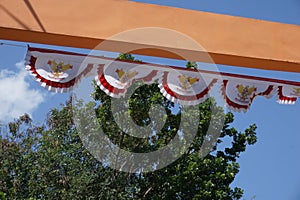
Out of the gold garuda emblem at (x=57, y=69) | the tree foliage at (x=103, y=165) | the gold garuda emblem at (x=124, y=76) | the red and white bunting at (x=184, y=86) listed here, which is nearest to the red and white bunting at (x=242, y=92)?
the red and white bunting at (x=184, y=86)

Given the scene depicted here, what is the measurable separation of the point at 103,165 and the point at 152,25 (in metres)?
5.27

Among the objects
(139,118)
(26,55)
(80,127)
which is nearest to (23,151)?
(80,127)

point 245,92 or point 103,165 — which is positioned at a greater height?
point 103,165

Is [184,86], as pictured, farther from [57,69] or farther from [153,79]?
[57,69]

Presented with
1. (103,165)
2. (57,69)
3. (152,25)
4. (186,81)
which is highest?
(103,165)

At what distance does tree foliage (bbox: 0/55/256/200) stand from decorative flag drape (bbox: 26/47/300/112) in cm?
419

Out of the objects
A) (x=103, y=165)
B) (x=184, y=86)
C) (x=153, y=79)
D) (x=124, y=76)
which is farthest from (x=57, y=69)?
(x=103, y=165)

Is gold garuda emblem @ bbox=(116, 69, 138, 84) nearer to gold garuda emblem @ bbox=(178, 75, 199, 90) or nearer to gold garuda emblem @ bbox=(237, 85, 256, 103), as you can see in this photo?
gold garuda emblem @ bbox=(178, 75, 199, 90)

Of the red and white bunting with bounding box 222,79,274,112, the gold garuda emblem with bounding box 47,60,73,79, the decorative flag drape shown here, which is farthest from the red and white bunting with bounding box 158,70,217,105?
the gold garuda emblem with bounding box 47,60,73,79

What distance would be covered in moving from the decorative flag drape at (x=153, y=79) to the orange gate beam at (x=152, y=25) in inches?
6.4

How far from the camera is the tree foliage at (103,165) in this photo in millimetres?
7512

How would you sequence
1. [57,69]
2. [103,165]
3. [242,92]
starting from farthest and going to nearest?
[103,165], [242,92], [57,69]

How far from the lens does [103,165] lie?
25.3 feet

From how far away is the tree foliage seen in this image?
7.51 m
